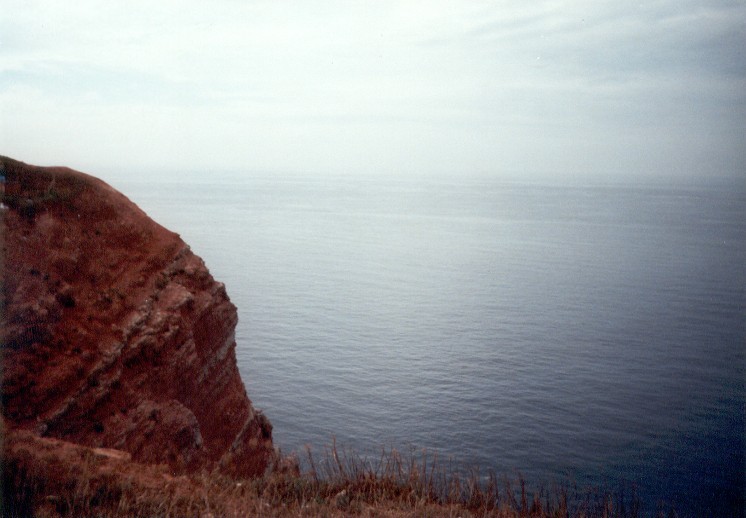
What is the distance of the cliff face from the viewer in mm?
11914

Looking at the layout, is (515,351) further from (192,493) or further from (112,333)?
(192,493)

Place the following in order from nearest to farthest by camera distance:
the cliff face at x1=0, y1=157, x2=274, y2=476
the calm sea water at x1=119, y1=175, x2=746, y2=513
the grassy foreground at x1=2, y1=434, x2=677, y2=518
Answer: the grassy foreground at x1=2, y1=434, x2=677, y2=518 → the cliff face at x1=0, y1=157, x2=274, y2=476 → the calm sea water at x1=119, y1=175, x2=746, y2=513

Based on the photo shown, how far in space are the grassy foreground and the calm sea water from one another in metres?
4.11

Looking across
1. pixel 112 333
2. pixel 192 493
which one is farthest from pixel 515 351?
pixel 192 493

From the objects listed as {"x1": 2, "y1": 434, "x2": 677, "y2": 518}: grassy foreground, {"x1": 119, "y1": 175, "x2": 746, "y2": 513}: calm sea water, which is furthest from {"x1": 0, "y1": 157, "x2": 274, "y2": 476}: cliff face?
{"x1": 119, "y1": 175, "x2": 746, "y2": 513}: calm sea water

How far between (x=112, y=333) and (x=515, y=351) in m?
43.8

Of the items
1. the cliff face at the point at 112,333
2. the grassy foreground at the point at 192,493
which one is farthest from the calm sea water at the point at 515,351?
the cliff face at the point at 112,333

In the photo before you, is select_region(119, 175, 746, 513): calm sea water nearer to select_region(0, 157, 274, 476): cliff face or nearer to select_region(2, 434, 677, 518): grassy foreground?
select_region(2, 434, 677, 518): grassy foreground

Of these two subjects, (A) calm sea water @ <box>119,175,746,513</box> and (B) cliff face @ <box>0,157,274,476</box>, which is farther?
(A) calm sea water @ <box>119,175,746,513</box>

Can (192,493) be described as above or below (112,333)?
below

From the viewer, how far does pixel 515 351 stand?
52.8 meters

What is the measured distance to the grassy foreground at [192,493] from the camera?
728 cm

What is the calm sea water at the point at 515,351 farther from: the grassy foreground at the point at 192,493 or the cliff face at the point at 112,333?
the cliff face at the point at 112,333

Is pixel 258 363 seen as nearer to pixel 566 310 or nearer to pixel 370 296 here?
pixel 370 296
